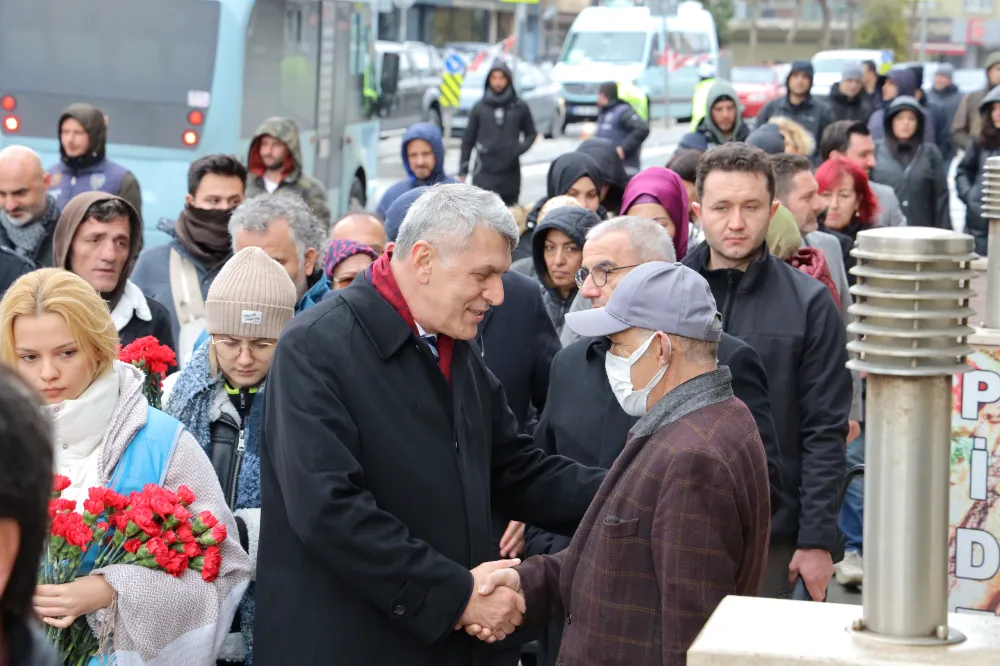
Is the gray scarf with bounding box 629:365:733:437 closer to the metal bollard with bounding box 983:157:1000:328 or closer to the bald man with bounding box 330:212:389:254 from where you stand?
the metal bollard with bounding box 983:157:1000:328

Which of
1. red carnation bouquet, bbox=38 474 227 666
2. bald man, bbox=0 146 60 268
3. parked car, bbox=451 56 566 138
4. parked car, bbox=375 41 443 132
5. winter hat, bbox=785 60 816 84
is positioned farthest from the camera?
parked car, bbox=451 56 566 138

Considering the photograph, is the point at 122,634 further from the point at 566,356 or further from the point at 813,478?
the point at 813,478

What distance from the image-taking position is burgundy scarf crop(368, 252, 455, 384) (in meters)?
4.00

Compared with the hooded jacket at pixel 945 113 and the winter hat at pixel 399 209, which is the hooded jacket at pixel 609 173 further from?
the hooded jacket at pixel 945 113

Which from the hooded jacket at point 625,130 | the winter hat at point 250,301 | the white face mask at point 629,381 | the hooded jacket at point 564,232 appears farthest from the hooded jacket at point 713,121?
the white face mask at point 629,381

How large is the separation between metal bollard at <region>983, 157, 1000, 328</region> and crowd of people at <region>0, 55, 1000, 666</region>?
1.94 ft

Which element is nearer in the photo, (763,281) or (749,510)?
(749,510)

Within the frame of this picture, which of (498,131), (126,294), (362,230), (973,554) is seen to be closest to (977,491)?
(973,554)

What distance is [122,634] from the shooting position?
158 inches

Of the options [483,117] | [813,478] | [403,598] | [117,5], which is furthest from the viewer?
[483,117]

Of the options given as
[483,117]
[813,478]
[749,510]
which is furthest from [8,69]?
[749,510]

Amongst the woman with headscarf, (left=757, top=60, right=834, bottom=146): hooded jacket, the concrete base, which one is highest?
(left=757, top=60, right=834, bottom=146): hooded jacket

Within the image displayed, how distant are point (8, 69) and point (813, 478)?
11.0 metres

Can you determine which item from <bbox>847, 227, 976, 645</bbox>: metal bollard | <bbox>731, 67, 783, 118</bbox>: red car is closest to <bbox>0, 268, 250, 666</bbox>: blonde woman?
<bbox>847, 227, 976, 645</bbox>: metal bollard
